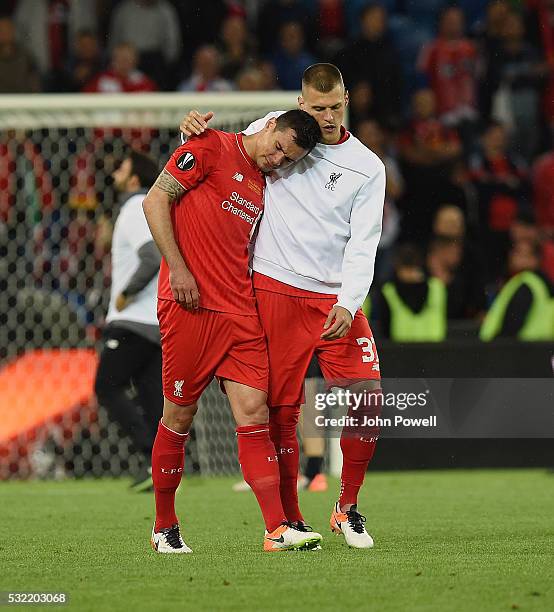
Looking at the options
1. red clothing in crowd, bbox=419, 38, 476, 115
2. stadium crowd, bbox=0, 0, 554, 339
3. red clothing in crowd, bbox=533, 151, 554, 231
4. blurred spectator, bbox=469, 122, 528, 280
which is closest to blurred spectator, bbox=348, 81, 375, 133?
stadium crowd, bbox=0, 0, 554, 339

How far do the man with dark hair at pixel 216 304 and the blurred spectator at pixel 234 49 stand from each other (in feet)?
29.0

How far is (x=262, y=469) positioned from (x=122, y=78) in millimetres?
8667

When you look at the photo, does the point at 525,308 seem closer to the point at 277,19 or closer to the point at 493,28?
the point at 493,28

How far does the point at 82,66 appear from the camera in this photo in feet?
48.0

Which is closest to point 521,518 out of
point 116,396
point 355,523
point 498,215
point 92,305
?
point 355,523

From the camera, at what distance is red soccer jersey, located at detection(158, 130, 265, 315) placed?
616 centimetres

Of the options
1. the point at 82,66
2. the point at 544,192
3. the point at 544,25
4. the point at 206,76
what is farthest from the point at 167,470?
the point at 544,25

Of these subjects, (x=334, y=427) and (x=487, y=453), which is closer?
(x=334, y=427)

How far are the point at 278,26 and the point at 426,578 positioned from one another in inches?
447

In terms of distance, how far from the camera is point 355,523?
6484 millimetres

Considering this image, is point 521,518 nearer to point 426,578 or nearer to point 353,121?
point 426,578

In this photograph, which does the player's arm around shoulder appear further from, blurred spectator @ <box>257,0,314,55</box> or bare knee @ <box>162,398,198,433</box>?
blurred spectator @ <box>257,0,314,55</box>

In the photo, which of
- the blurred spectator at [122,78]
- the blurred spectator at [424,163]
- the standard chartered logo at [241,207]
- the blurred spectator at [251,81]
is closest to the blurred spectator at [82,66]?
the blurred spectator at [122,78]

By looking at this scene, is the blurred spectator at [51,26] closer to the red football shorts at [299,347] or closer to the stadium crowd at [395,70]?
the stadium crowd at [395,70]
